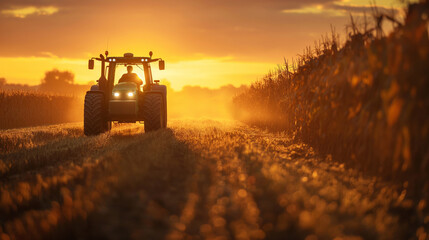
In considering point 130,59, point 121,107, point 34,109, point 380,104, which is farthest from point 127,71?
point 34,109

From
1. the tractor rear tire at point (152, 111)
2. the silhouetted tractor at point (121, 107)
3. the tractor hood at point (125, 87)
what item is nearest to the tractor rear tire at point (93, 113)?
the silhouetted tractor at point (121, 107)

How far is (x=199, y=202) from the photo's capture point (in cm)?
306

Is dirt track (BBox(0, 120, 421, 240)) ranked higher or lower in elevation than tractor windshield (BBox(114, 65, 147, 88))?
lower

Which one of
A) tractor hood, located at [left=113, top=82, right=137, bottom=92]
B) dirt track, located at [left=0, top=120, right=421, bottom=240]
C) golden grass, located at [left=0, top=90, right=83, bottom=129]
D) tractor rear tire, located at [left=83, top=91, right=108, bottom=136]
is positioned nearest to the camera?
dirt track, located at [left=0, top=120, right=421, bottom=240]

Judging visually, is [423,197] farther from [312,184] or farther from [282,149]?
[282,149]

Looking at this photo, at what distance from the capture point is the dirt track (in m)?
2.52

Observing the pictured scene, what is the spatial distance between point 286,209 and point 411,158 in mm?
1358

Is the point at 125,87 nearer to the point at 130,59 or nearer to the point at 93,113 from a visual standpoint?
the point at 93,113

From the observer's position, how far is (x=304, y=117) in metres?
7.07

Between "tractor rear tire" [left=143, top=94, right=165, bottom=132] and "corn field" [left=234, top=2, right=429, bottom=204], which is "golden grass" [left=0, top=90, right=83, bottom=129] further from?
"corn field" [left=234, top=2, right=429, bottom=204]

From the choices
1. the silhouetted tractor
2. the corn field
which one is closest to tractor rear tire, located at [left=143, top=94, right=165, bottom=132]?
the silhouetted tractor

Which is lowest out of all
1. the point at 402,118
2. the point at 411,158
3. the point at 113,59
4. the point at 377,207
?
the point at 377,207

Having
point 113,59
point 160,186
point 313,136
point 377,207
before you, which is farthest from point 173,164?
point 113,59

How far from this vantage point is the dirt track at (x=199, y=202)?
2.52 meters
